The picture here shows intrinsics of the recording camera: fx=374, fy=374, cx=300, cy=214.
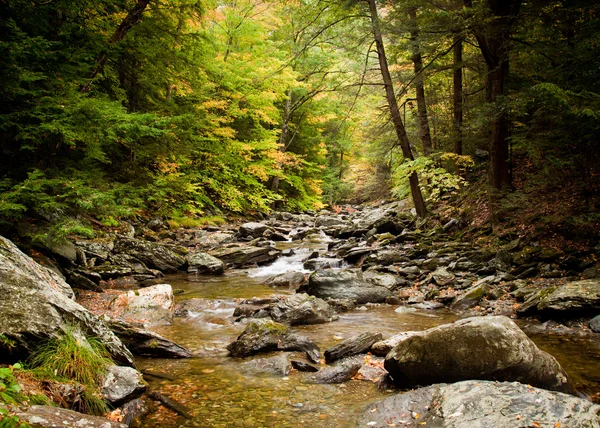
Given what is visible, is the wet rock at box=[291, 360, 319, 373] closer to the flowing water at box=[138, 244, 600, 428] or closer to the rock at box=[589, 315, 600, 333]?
the flowing water at box=[138, 244, 600, 428]

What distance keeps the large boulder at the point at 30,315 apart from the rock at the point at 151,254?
7.24 metres

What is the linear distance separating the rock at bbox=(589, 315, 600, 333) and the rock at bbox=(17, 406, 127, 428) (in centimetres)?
680

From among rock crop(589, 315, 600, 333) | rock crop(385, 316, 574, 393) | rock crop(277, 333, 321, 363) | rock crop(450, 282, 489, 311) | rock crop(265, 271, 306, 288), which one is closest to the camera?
rock crop(385, 316, 574, 393)

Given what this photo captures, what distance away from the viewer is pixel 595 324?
596 centimetres

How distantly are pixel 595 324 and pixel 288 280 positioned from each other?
23.8 feet

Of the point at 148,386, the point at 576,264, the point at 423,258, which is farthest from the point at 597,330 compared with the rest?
the point at 148,386

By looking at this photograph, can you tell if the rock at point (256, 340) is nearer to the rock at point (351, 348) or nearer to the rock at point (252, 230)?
the rock at point (351, 348)

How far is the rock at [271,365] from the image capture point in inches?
196

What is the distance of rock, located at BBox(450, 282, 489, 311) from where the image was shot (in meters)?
7.73

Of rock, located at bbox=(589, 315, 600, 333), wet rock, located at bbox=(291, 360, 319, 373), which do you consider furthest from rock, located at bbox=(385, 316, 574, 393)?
rock, located at bbox=(589, 315, 600, 333)

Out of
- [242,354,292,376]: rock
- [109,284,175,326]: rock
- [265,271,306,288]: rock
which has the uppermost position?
[109,284,175,326]: rock

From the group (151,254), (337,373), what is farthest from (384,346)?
(151,254)

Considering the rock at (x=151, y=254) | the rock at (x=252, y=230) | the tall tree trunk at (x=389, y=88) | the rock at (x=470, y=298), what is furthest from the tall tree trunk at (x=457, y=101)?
the rock at (x=151, y=254)

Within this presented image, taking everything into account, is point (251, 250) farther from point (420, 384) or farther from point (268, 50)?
point (268, 50)
